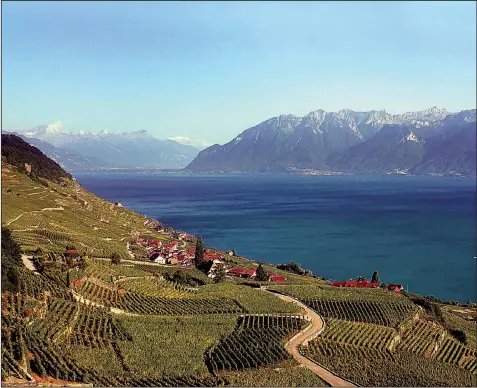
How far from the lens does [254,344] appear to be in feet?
57.1

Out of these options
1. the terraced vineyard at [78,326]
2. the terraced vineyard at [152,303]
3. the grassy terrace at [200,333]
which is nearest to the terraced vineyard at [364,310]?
the grassy terrace at [200,333]

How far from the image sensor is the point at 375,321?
23.1 meters

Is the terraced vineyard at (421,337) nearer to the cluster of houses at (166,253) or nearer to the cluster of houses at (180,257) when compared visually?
the cluster of houses at (180,257)

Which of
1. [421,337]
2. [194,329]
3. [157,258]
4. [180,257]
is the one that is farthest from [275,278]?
[194,329]

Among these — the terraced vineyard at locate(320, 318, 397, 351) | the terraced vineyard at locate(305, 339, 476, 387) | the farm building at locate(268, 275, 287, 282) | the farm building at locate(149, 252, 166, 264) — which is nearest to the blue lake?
the farm building at locate(268, 275, 287, 282)

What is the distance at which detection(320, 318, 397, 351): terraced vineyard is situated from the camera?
19.9 metres

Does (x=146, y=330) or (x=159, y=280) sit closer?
(x=146, y=330)

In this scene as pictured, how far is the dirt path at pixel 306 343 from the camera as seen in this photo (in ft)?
51.5

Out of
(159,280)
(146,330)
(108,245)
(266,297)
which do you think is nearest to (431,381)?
(266,297)

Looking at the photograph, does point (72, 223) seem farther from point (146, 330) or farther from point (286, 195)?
point (286, 195)

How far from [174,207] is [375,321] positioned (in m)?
74.5

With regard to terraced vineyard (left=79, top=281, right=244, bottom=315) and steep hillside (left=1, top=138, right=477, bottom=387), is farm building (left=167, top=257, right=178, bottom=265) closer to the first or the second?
steep hillside (left=1, top=138, right=477, bottom=387)

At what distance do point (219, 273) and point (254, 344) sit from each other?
14.1 metres

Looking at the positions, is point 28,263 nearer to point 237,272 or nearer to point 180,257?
point 237,272
